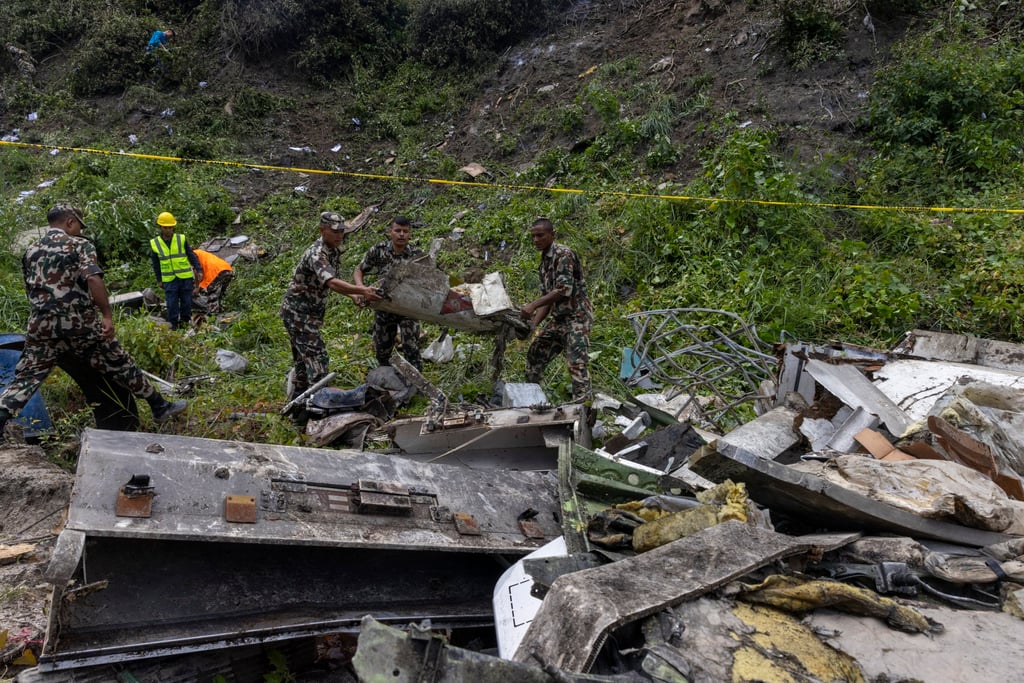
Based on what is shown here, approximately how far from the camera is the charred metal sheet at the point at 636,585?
2055mm

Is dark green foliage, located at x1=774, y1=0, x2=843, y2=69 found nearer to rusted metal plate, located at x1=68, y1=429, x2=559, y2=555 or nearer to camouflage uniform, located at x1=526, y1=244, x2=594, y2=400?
camouflage uniform, located at x1=526, y1=244, x2=594, y2=400

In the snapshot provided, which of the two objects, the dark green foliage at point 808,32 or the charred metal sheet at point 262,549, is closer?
the charred metal sheet at point 262,549

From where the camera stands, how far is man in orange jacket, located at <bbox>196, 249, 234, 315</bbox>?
8.59 meters

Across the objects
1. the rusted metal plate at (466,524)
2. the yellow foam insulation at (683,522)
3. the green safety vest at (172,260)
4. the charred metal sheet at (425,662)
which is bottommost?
the green safety vest at (172,260)

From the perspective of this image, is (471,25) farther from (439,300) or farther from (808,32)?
(439,300)

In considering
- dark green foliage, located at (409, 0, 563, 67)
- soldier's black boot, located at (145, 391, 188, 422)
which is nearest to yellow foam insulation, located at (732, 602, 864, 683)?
soldier's black boot, located at (145, 391, 188, 422)

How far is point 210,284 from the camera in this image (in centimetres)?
867

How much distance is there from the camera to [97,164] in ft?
38.2

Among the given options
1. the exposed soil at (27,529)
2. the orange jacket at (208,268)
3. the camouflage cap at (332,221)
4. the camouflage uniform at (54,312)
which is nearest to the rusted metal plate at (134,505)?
the exposed soil at (27,529)

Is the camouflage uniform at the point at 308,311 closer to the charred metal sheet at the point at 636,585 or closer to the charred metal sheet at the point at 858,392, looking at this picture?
the charred metal sheet at the point at 858,392

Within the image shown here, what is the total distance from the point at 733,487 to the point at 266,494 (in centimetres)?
175

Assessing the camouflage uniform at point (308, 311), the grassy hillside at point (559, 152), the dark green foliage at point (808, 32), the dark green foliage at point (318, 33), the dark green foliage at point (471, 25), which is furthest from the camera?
the dark green foliage at point (318, 33)

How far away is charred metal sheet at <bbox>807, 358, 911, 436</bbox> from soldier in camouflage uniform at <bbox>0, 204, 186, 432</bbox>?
14.4 feet

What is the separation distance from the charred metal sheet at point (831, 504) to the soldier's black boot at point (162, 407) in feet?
12.2
